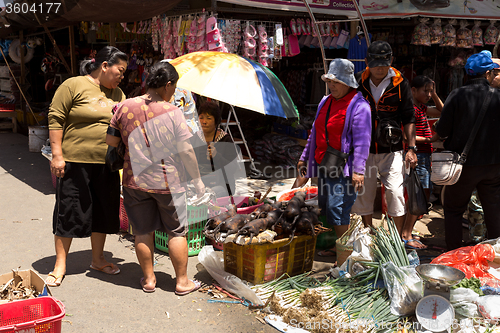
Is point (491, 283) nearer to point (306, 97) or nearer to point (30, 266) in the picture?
point (30, 266)

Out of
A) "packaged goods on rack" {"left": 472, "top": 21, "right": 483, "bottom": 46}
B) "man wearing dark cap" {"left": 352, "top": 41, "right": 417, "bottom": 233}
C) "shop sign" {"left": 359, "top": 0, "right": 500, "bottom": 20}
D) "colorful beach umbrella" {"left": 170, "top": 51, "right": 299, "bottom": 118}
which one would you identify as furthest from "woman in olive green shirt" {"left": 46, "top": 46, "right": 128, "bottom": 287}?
"packaged goods on rack" {"left": 472, "top": 21, "right": 483, "bottom": 46}

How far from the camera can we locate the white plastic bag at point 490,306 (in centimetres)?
308

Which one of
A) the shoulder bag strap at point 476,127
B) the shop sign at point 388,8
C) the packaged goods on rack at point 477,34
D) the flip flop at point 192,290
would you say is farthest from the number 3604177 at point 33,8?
the packaged goods on rack at point 477,34

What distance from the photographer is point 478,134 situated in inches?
155

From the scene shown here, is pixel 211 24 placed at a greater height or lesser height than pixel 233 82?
greater

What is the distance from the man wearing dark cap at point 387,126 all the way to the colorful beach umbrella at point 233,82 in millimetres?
996

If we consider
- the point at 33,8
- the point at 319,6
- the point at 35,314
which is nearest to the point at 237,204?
the point at 35,314

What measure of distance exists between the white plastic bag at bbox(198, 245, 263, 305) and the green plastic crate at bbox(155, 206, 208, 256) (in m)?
0.35

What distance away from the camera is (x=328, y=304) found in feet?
11.1

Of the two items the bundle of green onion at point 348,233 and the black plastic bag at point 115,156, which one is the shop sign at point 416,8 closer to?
the bundle of green onion at point 348,233

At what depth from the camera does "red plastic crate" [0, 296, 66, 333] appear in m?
2.50

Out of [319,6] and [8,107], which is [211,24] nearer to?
[319,6]

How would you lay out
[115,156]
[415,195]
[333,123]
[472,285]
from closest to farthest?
[472,285], [115,156], [333,123], [415,195]

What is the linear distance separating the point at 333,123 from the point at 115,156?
189 cm
